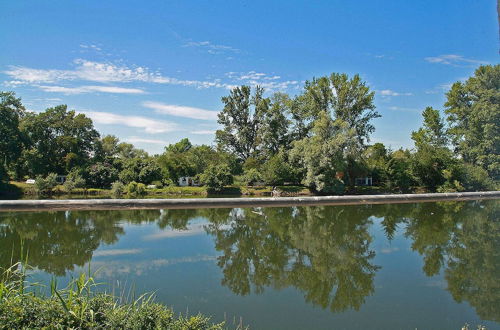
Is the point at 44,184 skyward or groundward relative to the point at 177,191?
skyward

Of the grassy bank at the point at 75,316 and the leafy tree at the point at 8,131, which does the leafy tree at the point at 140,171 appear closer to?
the leafy tree at the point at 8,131

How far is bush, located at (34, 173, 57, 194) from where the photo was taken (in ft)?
82.5

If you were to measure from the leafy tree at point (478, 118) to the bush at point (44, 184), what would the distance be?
36.4m

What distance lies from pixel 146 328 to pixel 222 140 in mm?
33596

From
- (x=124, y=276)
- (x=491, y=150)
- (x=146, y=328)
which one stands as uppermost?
(x=491, y=150)

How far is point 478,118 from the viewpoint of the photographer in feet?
105

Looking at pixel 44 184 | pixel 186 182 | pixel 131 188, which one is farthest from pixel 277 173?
pixel 44 184

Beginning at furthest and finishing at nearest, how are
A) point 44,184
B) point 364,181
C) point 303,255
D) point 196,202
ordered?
1. point 364,181
2. point 44,184
3. point 196,202
4. point 303,255

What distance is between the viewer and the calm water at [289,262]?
605cm

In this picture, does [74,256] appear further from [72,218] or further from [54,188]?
[54,188]

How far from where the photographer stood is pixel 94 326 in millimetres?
3955

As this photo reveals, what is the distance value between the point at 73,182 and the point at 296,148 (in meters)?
17.7

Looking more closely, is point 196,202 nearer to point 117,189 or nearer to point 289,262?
point 117,189

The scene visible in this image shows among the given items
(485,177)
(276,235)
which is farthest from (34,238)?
(485,177)
